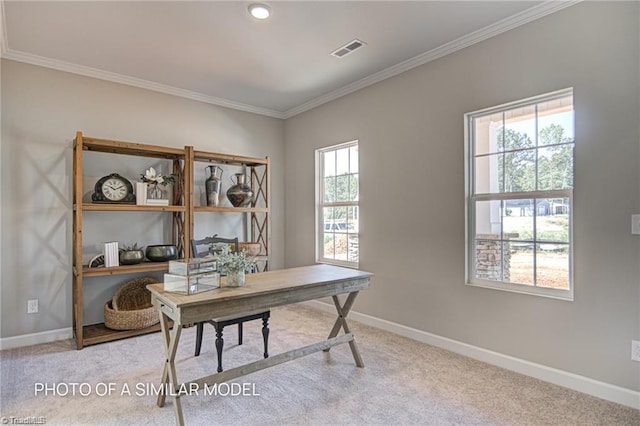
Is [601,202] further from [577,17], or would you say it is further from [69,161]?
[69,161]

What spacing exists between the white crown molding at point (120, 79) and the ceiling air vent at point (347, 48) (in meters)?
1.87

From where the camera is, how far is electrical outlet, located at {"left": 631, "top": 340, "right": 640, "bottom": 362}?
2.11 m

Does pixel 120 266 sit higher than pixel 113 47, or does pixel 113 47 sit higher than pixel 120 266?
pixel 113 47

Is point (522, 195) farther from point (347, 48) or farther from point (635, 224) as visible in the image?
point (347, 48)

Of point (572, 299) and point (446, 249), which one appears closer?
point (572, 299)

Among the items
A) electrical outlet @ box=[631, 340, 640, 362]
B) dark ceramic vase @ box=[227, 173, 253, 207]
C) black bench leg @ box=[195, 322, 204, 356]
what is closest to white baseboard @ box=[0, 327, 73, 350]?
black bench leg @ box=[195, 322, 204, 356]

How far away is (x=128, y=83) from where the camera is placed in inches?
148

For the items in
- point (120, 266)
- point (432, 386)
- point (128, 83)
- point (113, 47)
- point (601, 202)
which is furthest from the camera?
point (128, 83)

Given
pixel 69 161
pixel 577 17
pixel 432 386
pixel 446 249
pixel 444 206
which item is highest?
pixel 577 17

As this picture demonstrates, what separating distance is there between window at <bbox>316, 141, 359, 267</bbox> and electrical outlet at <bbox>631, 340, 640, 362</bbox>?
2504 millimetres

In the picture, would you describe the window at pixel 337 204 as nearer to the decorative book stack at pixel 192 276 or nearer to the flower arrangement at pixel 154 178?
the flower arrangement at pixel 154 178

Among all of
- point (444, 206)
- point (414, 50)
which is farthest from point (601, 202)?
point (414, 50)

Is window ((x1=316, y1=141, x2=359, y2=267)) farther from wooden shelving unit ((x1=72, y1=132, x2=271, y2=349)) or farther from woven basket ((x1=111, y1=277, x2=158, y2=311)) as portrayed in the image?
woven basket ((x1=111, y1=277, x2=158, y2=311))

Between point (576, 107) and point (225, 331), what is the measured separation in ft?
11.8
